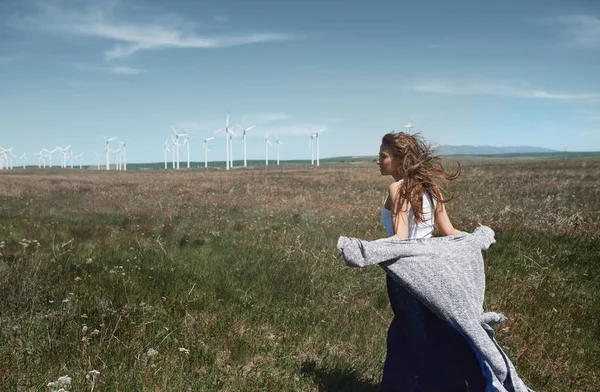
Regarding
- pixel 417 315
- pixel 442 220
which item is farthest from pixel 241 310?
pixel 442 220

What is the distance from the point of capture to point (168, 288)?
23.0 ft

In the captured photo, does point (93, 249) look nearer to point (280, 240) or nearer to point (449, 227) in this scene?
point (280, 240)

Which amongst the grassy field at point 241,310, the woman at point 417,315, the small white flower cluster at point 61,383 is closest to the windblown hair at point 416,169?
the woman at point 417,315

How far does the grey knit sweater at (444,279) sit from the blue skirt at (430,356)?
0.16 m

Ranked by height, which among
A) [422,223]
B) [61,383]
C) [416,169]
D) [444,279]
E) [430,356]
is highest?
[416,169]

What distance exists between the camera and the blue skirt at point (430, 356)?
3.64 m

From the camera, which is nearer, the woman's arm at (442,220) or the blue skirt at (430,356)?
the blue skirt at (430,356)

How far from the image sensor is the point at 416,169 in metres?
3.83

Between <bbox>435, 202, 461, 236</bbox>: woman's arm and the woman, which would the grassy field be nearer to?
the woman

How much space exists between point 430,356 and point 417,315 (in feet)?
1.11

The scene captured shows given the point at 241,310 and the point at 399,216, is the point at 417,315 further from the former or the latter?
the point at 241,310

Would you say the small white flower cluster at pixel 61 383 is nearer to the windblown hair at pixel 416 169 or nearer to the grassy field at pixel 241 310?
the grassy field at pixel 241 310

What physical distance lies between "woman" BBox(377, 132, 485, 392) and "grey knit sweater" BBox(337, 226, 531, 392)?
0.17m

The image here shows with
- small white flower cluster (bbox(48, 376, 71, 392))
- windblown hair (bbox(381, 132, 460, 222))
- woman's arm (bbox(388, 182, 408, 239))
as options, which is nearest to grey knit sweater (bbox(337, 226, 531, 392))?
woman's arm (bbox(388, 182, 408, 239))
